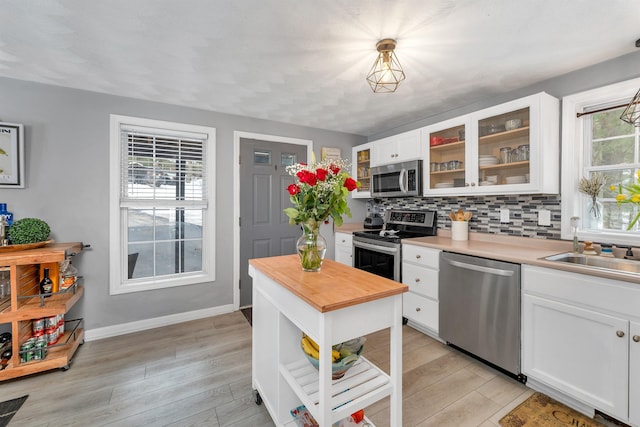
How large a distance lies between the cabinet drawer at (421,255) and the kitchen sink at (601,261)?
2.62ft

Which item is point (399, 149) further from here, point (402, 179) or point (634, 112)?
point (634, 112)

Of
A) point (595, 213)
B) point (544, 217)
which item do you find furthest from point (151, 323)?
point (595, 213)

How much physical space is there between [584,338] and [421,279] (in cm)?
117

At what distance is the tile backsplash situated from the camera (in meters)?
2.33

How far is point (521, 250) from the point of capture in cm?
226

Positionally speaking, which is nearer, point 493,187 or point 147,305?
point 493,187

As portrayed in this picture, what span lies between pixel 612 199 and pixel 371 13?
2226 millimetres

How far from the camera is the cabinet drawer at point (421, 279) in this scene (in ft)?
8.34

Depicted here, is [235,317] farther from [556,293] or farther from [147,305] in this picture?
[556,293]

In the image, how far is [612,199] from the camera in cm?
209

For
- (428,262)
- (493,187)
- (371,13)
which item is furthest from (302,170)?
(493,187)

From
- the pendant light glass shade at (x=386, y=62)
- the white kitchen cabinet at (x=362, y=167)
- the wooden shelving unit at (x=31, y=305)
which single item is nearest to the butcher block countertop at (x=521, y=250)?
the white kitchen cabinet at (x=362, y=167)

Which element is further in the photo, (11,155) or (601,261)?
(11,155)

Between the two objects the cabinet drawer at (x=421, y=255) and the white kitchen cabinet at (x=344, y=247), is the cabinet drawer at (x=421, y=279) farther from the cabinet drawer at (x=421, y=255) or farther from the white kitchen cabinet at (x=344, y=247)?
the white kitchen cabinet at (x=344, y=247)
